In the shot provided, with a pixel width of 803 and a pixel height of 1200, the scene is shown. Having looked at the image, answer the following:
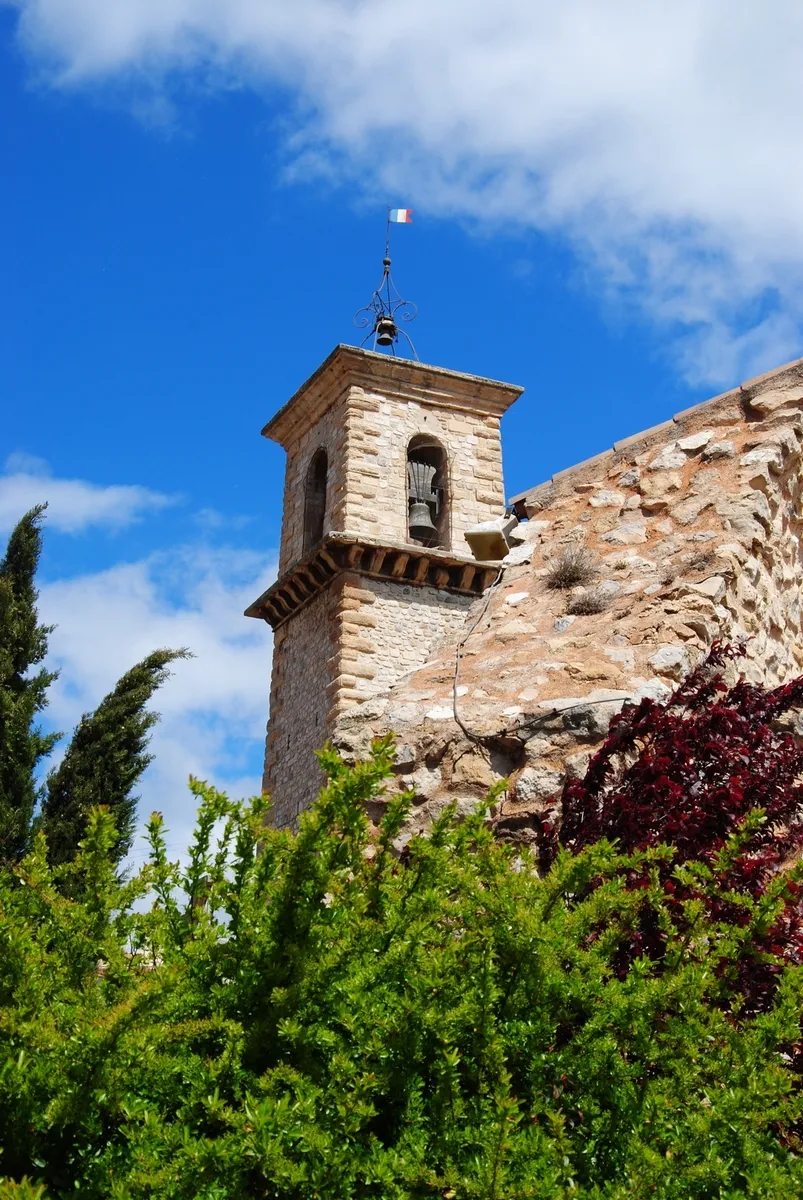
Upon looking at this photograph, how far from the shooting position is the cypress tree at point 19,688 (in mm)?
14594

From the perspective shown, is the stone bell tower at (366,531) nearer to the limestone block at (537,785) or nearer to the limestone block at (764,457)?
the limestone block at (764,457)

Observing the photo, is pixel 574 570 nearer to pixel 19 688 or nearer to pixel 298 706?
pixel 19 688

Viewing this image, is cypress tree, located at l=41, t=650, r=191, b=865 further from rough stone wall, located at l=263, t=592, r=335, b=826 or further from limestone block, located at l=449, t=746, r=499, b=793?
limestone block, located at l=449, t=746, r=499, b=793

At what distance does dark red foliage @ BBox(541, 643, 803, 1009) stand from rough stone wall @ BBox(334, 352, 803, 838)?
392mm

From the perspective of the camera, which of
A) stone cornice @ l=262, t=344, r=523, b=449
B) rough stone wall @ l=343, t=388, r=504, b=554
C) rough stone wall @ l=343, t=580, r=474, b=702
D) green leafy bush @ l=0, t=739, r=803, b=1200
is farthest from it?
stone cornice @ l=262, t=344, r=523, b=449

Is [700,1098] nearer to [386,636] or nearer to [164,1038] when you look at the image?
[164,1038]

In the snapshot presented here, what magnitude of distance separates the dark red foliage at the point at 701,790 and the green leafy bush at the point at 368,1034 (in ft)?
1.78

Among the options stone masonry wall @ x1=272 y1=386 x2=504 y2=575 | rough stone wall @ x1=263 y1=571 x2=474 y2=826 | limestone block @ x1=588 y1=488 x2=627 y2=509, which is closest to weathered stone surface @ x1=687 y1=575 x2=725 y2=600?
limestone block @ x1=588 y1=488 x2=627 y2=509

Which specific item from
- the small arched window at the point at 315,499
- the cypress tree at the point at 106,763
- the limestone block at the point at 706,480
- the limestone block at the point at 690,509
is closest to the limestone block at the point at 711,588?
the limestone block at the point at 690,509

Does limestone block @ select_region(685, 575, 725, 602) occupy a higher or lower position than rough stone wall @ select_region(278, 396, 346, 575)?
lower

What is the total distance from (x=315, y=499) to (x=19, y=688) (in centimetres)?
820

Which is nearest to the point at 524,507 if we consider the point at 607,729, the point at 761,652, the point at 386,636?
the point at 761,652

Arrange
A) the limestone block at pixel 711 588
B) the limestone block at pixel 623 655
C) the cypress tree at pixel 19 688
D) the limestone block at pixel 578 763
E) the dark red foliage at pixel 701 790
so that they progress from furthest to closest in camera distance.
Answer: the cypress tree at pixel 19 688 < the limestone block at pixel 711 588 < the limestone block at pixel 623 655 < the limestone block at pixel 578 763 < the dark red foliage at pixel 701 790

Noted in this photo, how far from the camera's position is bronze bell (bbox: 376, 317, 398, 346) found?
24500 millimetres
